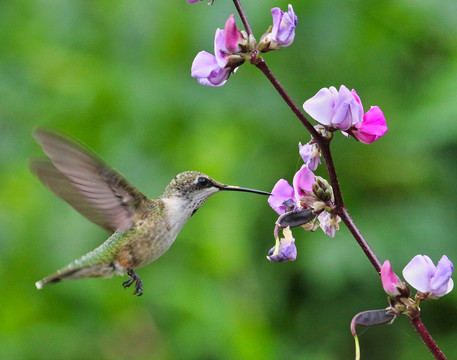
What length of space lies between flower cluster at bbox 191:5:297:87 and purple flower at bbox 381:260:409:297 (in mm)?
576

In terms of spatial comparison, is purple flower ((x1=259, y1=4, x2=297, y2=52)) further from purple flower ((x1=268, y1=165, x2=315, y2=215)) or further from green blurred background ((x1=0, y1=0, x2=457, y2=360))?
green blurred background ((x1=0, y1=0, x2=457, y2=360))

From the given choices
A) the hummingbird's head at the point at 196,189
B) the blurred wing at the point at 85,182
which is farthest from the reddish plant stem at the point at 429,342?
the blurred wing at the point at 85,182

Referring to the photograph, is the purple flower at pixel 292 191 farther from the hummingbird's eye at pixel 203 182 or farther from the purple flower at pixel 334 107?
the hummingbird's eye at pixel 203 182

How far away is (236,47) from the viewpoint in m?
1.75

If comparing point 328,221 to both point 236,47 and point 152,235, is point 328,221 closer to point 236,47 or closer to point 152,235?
point 236,47

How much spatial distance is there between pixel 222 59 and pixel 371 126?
40 centimetres

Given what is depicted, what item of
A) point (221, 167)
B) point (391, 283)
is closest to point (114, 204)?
point (391, 283)

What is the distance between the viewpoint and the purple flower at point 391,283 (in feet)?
5.32

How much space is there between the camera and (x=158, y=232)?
229 centimetres

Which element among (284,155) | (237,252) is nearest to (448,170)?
(284,155)

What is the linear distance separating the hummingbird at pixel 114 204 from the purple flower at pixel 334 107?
396mm

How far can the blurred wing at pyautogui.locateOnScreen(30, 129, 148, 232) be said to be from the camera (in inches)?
80.6

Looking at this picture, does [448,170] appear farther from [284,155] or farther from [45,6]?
[45,6]

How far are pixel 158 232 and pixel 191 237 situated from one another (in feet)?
3.99
